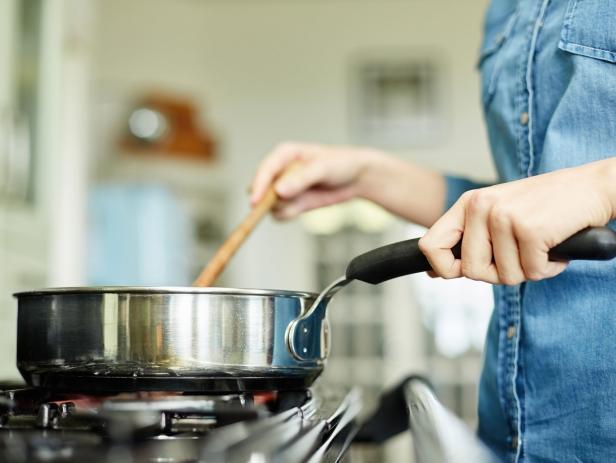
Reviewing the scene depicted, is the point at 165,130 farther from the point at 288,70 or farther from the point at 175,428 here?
the point at 175,428

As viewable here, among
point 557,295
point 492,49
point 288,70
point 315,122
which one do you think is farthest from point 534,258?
point 288,70

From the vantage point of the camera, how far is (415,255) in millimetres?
620

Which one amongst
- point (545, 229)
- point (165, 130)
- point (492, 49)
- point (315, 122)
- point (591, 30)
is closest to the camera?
point (545, 229)

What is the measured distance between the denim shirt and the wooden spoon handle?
0.28 m

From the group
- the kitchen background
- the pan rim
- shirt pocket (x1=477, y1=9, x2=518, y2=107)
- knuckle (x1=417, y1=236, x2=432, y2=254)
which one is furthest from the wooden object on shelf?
knuckle (x1=417, y1=236, x2=432, y2=254)

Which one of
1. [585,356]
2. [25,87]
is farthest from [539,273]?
[25,87]

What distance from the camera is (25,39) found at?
1.94 metres

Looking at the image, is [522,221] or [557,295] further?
[557,295]

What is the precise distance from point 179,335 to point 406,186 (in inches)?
17.6

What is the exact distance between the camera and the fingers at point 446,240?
0.58 metres

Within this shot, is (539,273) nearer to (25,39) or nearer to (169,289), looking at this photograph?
(169,289)

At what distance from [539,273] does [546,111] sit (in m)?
0.28

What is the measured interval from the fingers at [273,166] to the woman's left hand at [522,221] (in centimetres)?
42

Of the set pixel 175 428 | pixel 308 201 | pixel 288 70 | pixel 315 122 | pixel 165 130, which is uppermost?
pixel 288 70
